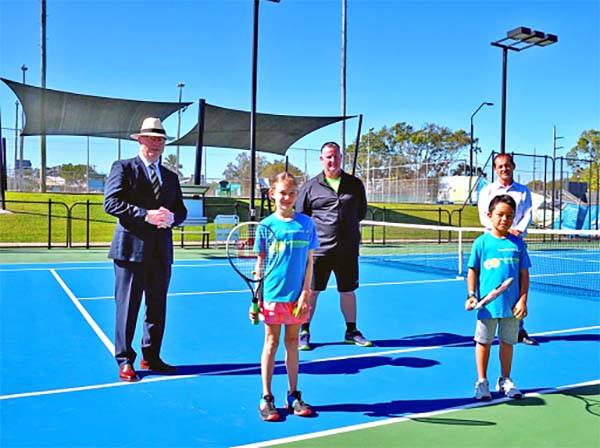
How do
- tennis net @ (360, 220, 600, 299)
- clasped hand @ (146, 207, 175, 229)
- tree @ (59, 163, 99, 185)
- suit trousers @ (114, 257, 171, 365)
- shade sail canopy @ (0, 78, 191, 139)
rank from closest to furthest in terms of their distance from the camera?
clasped hand @ (146, 207, 175, 229) < suit trousers @ (114, 257, 171, 365) < tennis net @ (360, 220, 600, 299) < shade sail canopy @ (0, 78, 191, 139) < tree @ (59, 163, 99, 185)

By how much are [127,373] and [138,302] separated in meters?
0.54

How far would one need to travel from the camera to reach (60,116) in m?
15.8

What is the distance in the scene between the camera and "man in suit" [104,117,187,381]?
14.4 ft

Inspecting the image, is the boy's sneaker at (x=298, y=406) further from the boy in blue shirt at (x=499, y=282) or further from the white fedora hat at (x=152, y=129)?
the white fedora hat at (x=152, y=129)

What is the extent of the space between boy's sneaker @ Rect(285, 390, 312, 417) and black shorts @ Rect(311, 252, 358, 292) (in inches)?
70.7

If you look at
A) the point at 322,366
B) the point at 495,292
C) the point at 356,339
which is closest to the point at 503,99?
the point at 356,339

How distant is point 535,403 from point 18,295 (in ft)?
22.2

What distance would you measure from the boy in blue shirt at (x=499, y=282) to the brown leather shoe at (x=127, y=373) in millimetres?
2461

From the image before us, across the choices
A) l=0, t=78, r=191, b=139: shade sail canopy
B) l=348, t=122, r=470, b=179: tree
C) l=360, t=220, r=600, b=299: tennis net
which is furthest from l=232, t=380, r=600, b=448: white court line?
l=348, t=122, r=470, b=179: tree

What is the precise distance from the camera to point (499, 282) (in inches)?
156

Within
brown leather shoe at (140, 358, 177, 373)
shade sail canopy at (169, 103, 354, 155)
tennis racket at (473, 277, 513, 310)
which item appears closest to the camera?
tennis racket at (473, 277, 513, 310)

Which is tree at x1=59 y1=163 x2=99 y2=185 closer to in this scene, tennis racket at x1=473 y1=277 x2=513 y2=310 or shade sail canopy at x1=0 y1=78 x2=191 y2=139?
shade sail canopy at x1=0 y1=78 x2=191 y2=139

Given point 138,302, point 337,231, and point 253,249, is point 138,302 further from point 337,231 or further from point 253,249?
point 337,231

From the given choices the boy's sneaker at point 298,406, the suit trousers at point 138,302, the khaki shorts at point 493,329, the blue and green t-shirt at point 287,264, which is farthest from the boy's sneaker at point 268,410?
the khaki shorts at point 493,329
